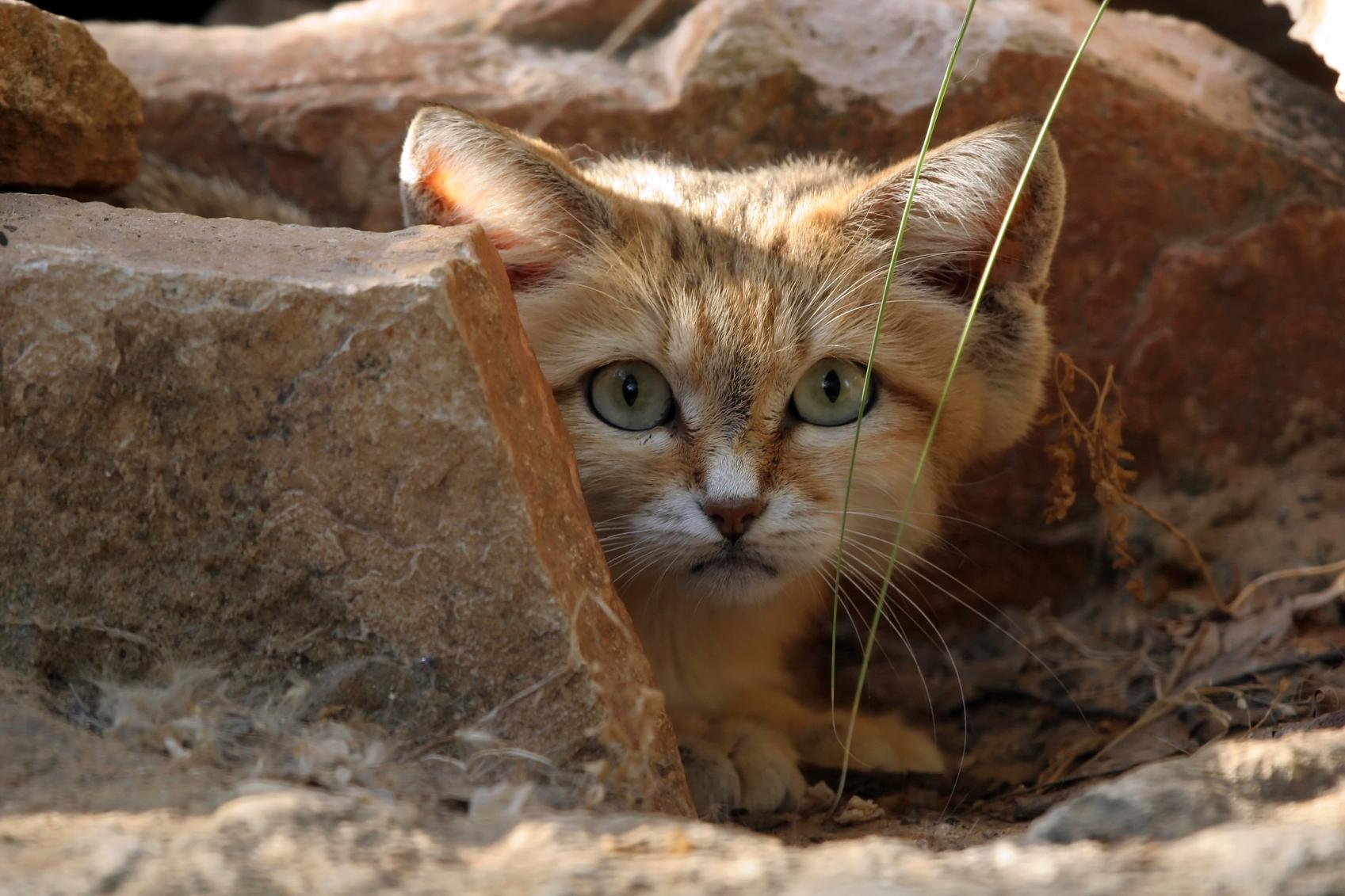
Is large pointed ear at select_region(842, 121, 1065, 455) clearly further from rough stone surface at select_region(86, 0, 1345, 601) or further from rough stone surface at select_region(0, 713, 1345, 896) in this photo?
rough stone surface at select_region(0, 713, 1345, 896)

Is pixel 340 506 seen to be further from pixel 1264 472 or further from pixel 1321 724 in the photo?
pixel 1264 472

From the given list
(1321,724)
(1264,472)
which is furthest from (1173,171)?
(1321,724)

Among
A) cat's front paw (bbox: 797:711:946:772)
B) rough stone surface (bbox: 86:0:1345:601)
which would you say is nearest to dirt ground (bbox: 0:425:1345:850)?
cat's front paw (bbox: 797:711:946:772)

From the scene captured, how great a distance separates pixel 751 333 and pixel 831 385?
195mm

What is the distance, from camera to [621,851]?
4.09ft

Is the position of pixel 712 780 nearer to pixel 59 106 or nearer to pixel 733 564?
pixel 733 564

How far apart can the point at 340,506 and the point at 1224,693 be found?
6.10 feet

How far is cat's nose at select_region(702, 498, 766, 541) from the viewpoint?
6.61 ft

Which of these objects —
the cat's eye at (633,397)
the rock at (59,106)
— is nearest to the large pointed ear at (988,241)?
the cat's eye at (633,397)

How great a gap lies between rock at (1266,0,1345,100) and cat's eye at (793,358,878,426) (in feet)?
3.60

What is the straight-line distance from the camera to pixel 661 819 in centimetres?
137

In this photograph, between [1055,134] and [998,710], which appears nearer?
[998,710]

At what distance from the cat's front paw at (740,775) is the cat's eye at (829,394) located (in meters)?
0.63

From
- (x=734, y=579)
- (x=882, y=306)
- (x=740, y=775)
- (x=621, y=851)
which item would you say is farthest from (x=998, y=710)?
(x=621, y=851)
